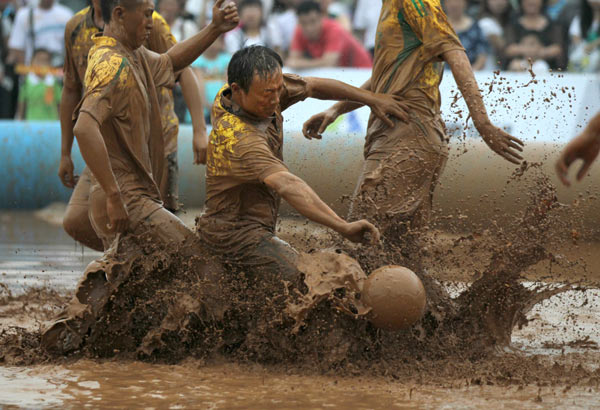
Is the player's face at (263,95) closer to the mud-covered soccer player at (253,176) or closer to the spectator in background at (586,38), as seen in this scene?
the mud-covered soccer player at (253,176)

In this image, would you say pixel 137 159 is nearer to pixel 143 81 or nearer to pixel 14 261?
pixel 143 81

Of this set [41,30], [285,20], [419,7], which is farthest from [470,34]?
[419,7]

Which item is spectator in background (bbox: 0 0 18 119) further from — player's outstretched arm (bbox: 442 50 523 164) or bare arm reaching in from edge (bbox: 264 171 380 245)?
bare arm reaching in from edge (bbox: 264 171 380 245)

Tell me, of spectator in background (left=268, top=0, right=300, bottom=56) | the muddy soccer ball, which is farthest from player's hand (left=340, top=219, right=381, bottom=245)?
spectator in background (left=268, top=0, right=300, bottom=56)

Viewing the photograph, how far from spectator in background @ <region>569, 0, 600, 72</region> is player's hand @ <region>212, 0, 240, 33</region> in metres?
8.23

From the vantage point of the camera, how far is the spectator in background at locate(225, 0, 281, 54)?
14133 millimetres

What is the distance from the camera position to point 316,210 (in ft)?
16.0

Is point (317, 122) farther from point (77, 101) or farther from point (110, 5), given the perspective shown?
point (77, 101)

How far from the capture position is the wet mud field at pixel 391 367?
15.3 ft

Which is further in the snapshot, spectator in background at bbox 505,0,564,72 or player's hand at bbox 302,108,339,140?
spectator in background at bbox 505,0,564,72

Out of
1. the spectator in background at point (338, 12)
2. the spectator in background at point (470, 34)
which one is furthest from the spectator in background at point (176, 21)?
the spectator in background at point (470, 34)

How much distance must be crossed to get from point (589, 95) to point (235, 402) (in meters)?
8.80

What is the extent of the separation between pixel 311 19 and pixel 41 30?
13.6 ft

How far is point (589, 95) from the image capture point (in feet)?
40.2
